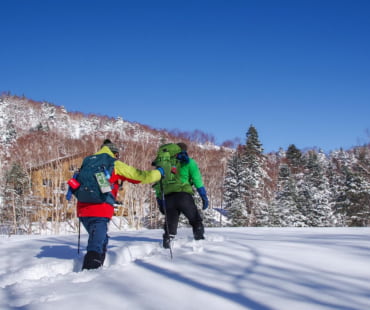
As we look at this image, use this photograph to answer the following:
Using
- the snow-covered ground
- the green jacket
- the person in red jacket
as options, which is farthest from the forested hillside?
the person in red jacket

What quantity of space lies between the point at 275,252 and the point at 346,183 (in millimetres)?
31910

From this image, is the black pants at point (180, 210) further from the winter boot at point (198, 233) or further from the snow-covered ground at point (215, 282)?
the snow-covered ground at point (215, 282)

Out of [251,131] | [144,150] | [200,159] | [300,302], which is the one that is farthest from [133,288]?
[251,131]

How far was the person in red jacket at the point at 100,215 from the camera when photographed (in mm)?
3398

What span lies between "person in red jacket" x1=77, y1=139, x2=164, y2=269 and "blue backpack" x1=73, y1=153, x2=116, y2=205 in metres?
0.06

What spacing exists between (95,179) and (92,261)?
Result: 0.88 meters

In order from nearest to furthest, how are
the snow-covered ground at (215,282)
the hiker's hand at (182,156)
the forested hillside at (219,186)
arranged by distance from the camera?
the snow-covered ground at (215,282), the hiker's hand at (182,156), the forested hillside at (219,186)

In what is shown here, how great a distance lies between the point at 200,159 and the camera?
33594 mm

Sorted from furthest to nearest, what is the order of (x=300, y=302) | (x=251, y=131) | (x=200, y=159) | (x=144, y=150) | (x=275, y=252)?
(x=251, y=131) < (x=200, y=159) < (x=144, y=150) < (x=275, y=252) < (x=300, y=302)

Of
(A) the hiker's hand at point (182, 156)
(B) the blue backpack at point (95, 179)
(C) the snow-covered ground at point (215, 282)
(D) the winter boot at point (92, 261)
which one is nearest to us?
(C) the snow-covered ground at point (215, 282)

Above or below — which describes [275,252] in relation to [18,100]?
below

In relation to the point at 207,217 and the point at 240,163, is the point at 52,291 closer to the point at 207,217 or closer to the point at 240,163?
the point at 207,217

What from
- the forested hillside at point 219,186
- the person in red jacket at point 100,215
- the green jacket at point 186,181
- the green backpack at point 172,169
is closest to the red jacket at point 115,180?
the person in red jacket at point 100,215

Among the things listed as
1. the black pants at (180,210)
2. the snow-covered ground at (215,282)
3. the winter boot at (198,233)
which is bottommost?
the snow-covered ground at (215,282)
